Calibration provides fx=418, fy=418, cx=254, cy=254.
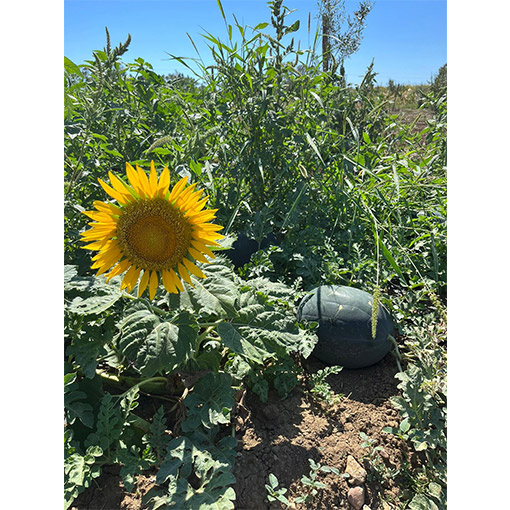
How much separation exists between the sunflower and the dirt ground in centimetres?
69

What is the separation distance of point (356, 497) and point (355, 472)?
9 centimetres

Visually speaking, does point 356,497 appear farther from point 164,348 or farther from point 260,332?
point 164,348

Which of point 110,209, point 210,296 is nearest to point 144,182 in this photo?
point 110,209

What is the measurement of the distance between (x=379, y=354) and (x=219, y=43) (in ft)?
6.27

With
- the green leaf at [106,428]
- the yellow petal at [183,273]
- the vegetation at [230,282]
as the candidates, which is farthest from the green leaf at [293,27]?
the green leaf at [106,428]

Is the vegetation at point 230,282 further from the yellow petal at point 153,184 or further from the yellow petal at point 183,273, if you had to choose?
the yellow petal at point 153,184

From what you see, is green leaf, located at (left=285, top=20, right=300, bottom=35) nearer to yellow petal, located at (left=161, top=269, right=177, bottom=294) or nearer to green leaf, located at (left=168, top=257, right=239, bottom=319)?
green leaf, located at (left=168, top=257, right=239, bottom=319)

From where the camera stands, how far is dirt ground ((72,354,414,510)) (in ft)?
4.49

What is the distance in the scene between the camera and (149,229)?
1.24 metres

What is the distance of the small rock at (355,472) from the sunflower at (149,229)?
0.88m

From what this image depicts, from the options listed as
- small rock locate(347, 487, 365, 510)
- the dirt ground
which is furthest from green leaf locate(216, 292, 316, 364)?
small rock locate(347, 487, 365, 510)

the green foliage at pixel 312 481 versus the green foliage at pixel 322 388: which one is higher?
the green foliage at pixel 322 388

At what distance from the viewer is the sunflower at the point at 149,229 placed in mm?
1224

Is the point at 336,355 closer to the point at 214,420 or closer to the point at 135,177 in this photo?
the point at 214,420
